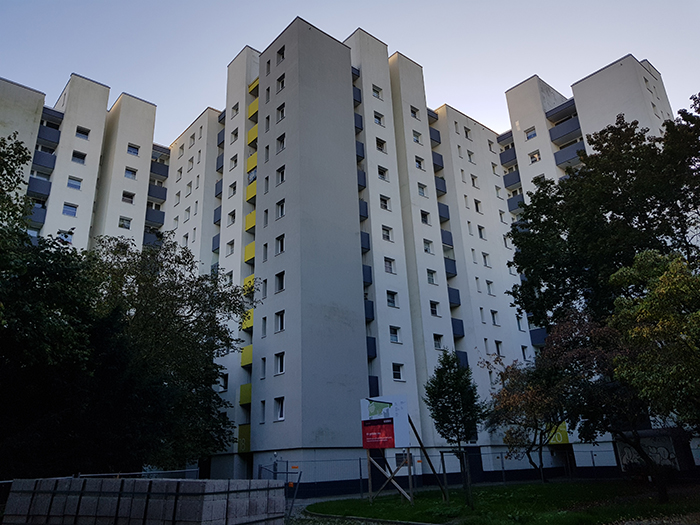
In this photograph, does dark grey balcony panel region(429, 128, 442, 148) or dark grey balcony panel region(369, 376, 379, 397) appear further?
dark grey balcony panel region(429, 128, 442, 148)

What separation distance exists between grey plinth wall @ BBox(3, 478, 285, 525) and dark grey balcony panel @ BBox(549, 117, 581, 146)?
151ft

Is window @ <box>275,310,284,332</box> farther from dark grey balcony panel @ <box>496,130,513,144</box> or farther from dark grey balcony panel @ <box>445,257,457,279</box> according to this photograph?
dark grey balcony panel @ <box>496,130,513,144</box>

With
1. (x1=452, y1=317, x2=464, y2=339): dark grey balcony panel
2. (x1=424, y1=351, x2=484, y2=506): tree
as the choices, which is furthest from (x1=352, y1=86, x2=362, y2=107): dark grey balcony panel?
(x1=424, y1=351, x2=484, y2=506): tree

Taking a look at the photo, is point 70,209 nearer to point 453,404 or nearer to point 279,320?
point 279,320

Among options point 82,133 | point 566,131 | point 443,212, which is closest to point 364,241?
point 443,212

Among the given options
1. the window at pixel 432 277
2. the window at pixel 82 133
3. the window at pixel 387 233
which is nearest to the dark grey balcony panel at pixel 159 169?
the window at pixel 82 133

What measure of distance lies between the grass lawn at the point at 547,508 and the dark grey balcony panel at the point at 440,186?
29.1 metres

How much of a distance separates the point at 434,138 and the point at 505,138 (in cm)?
1079

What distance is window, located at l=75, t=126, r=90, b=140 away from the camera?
48625 mm

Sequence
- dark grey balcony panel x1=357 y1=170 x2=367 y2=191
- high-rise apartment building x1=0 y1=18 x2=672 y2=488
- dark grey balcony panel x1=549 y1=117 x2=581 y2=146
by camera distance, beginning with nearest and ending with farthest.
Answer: high-rise apartment building x1=0 y1=18 x2=672 y2=488, dark grey balcony panel x1=357 y1=170 x2=367 y2=191, dark grey balcony panel x1=549 y1=117 x2=581 y2=146

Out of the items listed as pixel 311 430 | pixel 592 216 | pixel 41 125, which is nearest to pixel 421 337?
pixel 311 430

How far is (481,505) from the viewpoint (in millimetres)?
17844

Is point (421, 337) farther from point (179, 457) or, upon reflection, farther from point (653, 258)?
point (653, 258)

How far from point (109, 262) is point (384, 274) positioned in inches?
756
